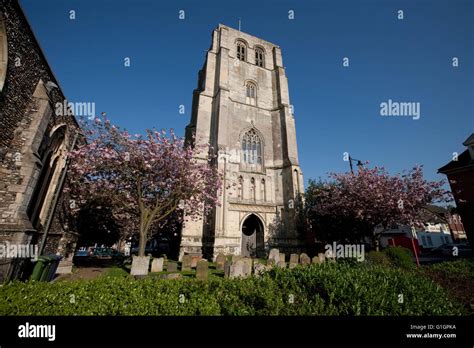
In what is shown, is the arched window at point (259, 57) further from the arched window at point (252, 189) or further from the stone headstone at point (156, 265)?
the stone headstone at point (156, 265)

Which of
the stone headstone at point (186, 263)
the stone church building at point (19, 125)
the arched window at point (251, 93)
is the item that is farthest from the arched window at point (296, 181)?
the stone church building at point (19, 125)

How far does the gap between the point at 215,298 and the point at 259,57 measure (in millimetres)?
33226

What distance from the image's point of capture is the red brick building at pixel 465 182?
18.1 metres

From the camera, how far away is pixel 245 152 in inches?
946

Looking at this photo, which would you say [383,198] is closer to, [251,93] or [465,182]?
[465,182]

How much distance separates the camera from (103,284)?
178 inches

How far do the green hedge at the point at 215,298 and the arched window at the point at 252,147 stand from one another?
62.9 ft

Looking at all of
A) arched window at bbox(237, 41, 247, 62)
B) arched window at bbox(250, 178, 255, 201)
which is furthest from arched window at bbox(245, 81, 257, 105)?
arched window at bbox(250, 178, 255, 201)

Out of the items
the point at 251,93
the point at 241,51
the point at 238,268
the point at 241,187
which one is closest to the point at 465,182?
the point at 241,187

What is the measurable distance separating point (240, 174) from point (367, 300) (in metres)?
18.6

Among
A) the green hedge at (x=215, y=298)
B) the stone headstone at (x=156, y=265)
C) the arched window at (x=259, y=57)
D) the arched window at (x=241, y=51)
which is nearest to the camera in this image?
the green hedge at (x=215, y=298)

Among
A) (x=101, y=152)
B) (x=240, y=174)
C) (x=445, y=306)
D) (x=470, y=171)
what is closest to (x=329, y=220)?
(x=240, y=174)

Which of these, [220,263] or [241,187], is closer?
[220,263]

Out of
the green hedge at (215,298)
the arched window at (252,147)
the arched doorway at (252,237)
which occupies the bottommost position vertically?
the green hedge at (215,298)
